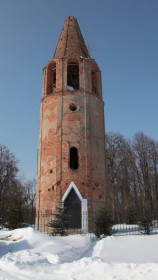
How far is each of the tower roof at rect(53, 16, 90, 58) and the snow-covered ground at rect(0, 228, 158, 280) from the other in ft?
44.3

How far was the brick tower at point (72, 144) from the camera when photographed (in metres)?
15.7

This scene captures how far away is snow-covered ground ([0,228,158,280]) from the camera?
5.07 metres

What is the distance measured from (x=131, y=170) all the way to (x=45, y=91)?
13848mm

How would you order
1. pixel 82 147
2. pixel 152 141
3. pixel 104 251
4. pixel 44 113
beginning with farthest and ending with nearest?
pixel 152 141 < pixel 44 113 < pixel 82 147 < pixel 104 251

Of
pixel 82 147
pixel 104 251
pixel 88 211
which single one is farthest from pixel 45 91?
pixel 104 251

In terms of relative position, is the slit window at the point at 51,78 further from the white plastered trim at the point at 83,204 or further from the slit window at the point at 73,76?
the white plastered trim at the point at 83,204

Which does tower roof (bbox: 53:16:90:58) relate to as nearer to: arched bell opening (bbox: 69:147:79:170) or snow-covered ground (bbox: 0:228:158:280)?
arched bell opening (bbox: 69:147:79:170)

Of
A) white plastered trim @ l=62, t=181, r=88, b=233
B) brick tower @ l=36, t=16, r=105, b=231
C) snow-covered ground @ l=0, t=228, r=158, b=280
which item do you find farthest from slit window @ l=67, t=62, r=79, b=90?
snow-covered ground @ l=0, t=228, r=158, b=280

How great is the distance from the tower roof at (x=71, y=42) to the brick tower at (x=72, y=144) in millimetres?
79

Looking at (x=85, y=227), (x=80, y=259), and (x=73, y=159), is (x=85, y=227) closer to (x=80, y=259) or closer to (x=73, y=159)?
(x=73, y=159)

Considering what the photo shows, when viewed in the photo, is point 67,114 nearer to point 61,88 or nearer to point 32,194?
point 61,88

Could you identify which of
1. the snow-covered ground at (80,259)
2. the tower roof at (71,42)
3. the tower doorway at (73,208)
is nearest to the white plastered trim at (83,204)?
the tower doorway at (73,208)

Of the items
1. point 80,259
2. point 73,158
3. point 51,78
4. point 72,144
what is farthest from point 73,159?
point 80,259

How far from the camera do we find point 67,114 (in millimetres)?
17516
